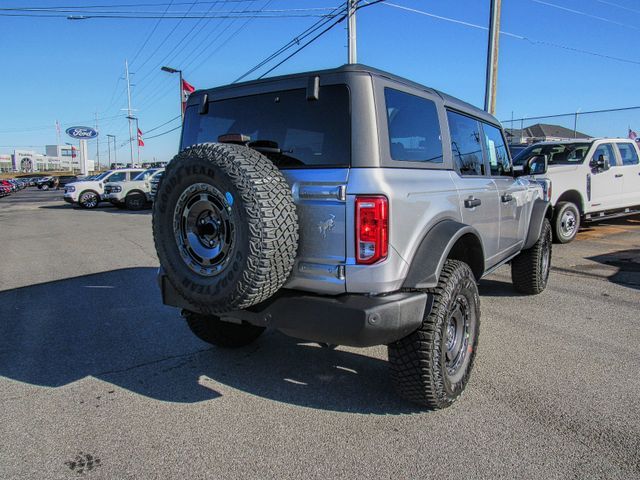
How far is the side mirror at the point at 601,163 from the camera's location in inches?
381

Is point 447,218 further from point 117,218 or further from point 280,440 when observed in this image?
point 117,218

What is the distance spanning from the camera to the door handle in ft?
11.8

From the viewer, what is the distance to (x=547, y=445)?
2725 millimetres

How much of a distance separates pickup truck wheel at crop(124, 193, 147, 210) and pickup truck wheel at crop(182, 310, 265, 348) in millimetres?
18394

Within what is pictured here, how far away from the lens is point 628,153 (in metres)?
10.8

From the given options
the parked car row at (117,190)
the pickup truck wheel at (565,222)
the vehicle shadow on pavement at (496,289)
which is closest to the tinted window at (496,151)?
the vehicle shadow on pavement at (496,289)

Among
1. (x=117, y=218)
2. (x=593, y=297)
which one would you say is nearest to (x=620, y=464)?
(x=593, y=297)

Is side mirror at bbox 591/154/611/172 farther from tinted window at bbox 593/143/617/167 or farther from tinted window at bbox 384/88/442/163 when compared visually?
tinted window at bbox 384/88/442/163

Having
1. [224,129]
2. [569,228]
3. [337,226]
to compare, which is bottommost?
[569,228]

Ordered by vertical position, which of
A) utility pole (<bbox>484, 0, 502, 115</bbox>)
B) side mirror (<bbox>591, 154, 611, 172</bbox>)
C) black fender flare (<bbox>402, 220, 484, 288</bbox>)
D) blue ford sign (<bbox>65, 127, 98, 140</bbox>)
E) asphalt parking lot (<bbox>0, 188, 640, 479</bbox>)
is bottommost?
asphalt parking lot (<bbox>0, 188, 640, 479</bbox>)

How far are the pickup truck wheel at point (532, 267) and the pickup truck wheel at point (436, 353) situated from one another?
111 inches

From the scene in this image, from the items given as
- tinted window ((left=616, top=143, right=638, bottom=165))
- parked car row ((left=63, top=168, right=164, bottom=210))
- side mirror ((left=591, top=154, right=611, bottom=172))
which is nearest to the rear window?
side mirror ((left=591, top=154, right=611, bottom=172))

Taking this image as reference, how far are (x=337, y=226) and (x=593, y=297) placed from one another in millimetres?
4571

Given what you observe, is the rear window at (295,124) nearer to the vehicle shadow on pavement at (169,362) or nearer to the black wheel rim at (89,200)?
the vehicle shadow on pavement at (169,362)
